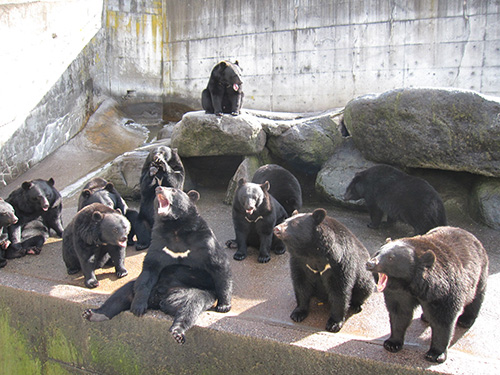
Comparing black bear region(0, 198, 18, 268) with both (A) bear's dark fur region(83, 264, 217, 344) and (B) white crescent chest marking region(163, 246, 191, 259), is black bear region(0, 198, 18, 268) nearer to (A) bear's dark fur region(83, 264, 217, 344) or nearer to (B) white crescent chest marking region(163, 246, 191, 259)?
(A) bear's dark fur region(83, 264, 217, 344)

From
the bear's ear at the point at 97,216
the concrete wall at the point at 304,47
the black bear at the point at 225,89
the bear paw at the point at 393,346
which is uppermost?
the concrete wall at the point at 304,47

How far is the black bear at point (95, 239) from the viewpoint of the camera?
15.5 feet

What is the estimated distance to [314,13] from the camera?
11297 millimetres

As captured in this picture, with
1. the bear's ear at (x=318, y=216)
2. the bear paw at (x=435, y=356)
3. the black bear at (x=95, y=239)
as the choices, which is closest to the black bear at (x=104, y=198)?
the black bear at (x=95, y=239)

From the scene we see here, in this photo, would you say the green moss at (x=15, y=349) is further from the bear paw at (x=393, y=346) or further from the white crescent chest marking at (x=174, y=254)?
the bear paw at (x=393, y=346)

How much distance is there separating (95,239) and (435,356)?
3.51 m

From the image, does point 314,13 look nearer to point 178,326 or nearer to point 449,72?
point 449,72

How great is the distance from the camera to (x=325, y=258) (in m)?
3.71

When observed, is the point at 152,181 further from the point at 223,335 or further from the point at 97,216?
the point at 223,335

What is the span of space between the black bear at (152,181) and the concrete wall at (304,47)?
589 centimetres

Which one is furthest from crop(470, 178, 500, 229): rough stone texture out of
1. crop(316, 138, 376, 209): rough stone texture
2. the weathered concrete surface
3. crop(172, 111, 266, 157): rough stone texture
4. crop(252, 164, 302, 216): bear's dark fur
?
crop(172, 111, 266, 157): rough stone texture

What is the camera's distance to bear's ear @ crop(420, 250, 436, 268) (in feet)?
10.2

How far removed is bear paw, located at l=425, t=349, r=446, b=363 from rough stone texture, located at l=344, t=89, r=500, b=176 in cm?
418

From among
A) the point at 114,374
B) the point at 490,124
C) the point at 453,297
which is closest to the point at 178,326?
the point at 114,374
